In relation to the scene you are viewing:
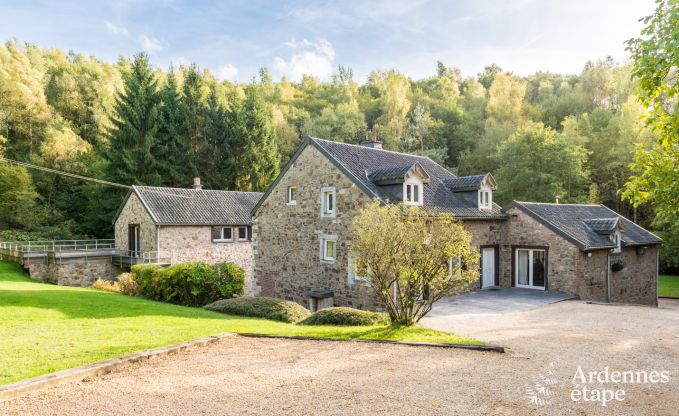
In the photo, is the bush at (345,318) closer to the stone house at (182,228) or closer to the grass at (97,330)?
the grass at (97,330)

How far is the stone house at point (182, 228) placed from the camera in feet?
90.6

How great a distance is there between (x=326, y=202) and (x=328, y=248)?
204cm

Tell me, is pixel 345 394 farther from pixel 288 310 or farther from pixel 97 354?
pixel 288 310

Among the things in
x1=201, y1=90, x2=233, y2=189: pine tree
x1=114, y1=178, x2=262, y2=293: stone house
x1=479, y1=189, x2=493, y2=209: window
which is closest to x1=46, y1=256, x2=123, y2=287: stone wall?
x1=114, y1=178, x2=262, y2=293: stone house

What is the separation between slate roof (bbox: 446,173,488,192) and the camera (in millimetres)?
20523

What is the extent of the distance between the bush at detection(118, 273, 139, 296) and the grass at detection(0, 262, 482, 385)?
10.4ft

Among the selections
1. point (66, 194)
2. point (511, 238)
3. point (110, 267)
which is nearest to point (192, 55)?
point (66, 194)

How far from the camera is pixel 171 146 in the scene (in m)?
42.3

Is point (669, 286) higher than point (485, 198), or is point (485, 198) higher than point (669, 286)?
point (485, 198)

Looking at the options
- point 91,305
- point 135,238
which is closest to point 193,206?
point 135,238

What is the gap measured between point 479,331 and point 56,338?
33.8 feet

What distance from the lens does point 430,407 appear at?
6102 mm

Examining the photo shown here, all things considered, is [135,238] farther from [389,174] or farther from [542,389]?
[542,389]

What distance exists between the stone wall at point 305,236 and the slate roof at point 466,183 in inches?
228
